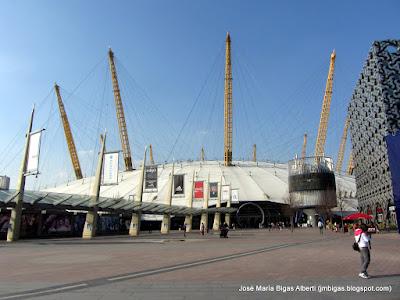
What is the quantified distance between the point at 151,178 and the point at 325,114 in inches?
3345

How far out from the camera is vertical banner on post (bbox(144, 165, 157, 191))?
54406 mm

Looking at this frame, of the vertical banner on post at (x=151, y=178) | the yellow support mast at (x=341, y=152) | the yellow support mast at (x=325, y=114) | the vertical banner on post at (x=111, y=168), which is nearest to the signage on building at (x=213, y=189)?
the vertical banner on post at (x=151, y=178)

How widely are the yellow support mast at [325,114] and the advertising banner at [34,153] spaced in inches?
4061

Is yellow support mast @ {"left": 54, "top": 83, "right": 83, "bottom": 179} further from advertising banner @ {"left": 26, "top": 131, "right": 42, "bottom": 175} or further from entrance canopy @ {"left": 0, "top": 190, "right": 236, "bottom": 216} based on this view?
advertising banner @ {"left": 26, "top": 131, "right": 42, "bottom": 175}

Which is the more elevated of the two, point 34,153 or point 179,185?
point 34,153

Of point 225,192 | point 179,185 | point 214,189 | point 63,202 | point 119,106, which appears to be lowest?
point 63,202

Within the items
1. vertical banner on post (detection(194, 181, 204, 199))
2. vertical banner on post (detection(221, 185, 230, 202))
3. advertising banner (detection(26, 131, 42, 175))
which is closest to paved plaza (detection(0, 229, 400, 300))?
advertising banner (detection(26, 131, 42, 175))

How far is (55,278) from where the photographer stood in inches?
472

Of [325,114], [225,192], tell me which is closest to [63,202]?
[225,192]

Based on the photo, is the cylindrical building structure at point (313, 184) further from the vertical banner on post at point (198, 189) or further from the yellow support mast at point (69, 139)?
the yellow support mast at point (69, 139)

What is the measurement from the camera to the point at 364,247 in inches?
475

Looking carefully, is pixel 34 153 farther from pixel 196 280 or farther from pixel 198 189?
pixel 198 189

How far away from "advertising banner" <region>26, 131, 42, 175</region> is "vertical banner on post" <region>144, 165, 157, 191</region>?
2015 cm

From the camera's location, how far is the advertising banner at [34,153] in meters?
35.0
